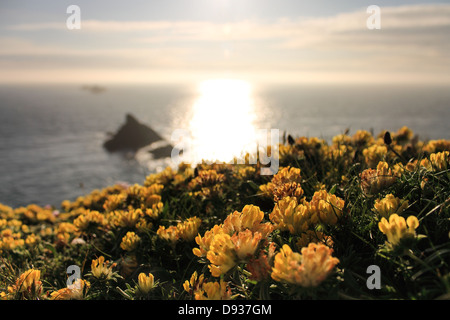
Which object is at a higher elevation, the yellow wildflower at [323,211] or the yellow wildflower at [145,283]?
the yellow wildflower at [323,211]

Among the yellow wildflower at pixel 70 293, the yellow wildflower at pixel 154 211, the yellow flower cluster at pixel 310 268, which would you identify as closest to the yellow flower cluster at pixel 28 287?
the yellow wildflower at pixel 70 293

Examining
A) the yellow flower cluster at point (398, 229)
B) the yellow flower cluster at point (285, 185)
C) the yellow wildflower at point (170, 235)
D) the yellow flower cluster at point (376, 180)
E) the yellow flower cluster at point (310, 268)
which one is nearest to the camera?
the yellow flower cluster at point (310, 268)

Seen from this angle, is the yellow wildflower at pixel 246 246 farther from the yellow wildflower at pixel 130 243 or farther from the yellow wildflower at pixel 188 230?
the yellow wildflower at pixel 130 243

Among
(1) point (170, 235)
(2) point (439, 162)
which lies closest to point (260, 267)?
(1) point (170, 235)

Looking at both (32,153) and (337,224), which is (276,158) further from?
(32,153)

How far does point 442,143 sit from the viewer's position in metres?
3.52

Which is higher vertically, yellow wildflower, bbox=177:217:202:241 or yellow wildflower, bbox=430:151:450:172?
yellow wildflower, bbox=430:151:450:172

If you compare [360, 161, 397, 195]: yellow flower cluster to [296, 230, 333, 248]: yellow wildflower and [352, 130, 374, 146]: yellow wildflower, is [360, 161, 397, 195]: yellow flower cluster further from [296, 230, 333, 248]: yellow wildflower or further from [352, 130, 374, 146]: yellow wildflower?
[352, 130, 374, 146]: yellow wildflower

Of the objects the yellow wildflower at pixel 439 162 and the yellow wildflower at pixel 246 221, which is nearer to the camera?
the yellow wildflower at pixel 246 221

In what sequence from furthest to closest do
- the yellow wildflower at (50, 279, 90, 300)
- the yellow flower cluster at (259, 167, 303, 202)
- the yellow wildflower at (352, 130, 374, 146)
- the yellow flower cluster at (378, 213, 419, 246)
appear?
the yellow wildflower at (352, 130, 374, 146) < the yellow flower cluster at (259, 167, 303, 202) < the yellow wildflower at (50, 279, 90, 300) < the yellow flower cluster at (378, 213, 419, 246)

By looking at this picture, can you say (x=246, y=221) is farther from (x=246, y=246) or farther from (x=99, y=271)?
(x=99, y=271)

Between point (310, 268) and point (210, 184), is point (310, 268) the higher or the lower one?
the lower one

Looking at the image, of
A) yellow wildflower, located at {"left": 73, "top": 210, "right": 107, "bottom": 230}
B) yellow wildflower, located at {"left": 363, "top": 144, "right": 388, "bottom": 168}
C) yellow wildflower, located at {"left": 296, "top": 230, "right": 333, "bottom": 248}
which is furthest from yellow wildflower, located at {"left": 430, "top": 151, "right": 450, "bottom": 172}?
yellow wildflower, located at {"left": 73, "top": 210, "right": 107, "bottom": 230}
